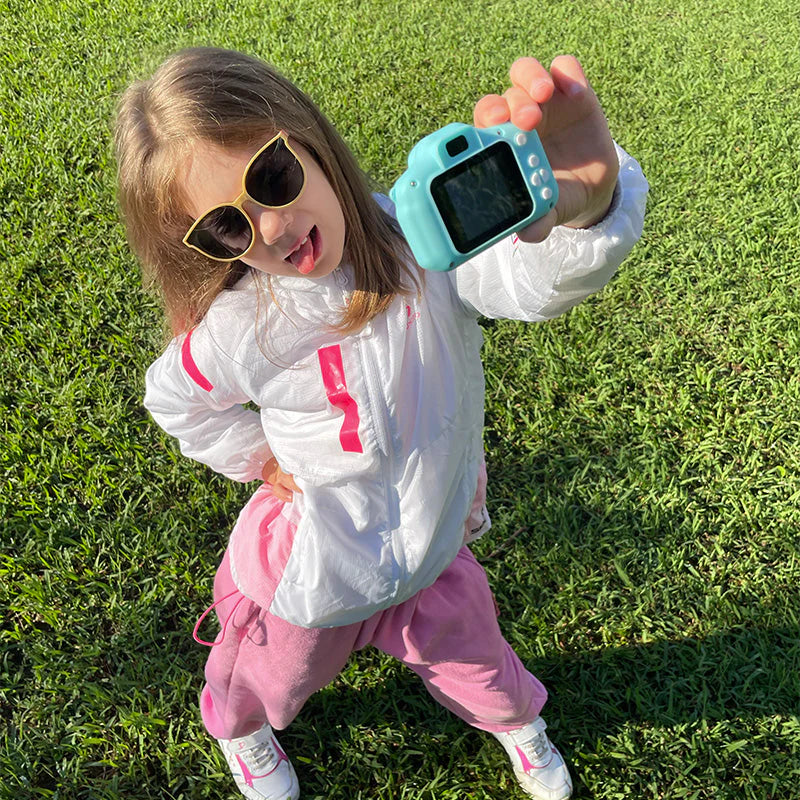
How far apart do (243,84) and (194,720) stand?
189 cm

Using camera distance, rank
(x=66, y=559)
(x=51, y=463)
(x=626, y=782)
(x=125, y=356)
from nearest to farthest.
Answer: (x=626, y=782), (x=66, y=559), (x=51, y=463), (x=125, y=356)

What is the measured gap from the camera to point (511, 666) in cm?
211

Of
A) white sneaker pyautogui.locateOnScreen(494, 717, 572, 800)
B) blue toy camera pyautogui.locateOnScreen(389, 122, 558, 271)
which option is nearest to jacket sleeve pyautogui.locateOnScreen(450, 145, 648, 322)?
blue toy camera pyautogui.locateOnScreen(389, 122, 558, 271)

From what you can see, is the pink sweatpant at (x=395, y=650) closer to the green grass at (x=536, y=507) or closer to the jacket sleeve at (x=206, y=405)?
the jacket sleeve at (x=206, y=405)

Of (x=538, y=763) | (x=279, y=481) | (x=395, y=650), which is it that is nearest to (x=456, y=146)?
(x=279, y=481)

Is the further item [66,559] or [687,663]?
[66,559]

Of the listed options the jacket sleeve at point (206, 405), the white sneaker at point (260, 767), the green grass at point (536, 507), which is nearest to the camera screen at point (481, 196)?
the jacket sleeve at point (206, 405)

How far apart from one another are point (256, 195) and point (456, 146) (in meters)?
0.47

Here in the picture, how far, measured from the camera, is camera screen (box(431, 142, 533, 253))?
116cm

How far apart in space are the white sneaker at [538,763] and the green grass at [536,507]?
94 millimetres

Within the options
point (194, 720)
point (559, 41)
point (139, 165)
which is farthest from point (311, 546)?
point (559, 41)

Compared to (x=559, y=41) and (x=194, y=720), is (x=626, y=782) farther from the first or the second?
(x=559, y=41)

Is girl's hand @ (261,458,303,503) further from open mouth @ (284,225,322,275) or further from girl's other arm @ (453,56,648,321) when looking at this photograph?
girl's other arm @ (453,56,648,321)

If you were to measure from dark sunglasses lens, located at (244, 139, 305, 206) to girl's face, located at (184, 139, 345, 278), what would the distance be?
0.02 metres
